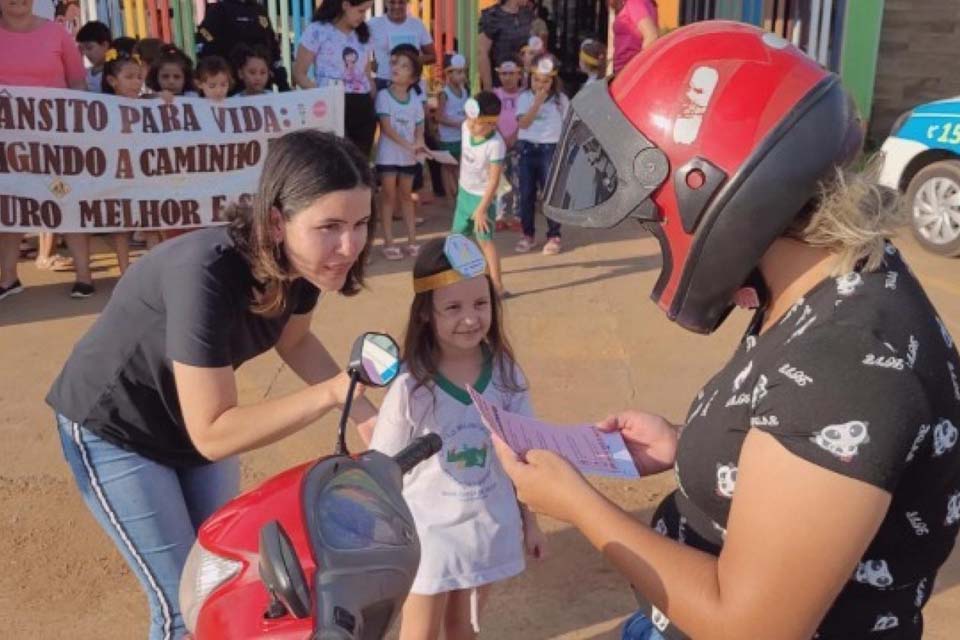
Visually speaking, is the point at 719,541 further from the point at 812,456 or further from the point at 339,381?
the point at 339,381

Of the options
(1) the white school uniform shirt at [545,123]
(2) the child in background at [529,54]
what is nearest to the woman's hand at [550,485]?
(1) the white school uniform shirt at [545,123]

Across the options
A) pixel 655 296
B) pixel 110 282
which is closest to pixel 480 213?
pixel 110 282

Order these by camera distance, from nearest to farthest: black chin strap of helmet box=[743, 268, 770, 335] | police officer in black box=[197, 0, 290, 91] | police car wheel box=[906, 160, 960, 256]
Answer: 1. black chin strap of helmet box=[743, 268, 770, 335]
2. police car wheel box=[906, 160, 960, 256]
3. police officer in black box=[197, 0, 290, 91]

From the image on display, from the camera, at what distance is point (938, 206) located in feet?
27.5

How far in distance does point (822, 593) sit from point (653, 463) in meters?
0.85

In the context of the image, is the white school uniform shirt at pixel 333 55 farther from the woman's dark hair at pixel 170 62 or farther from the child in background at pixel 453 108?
the child in background at pixel 453 108

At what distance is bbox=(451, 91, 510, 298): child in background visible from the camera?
7152 millimetres

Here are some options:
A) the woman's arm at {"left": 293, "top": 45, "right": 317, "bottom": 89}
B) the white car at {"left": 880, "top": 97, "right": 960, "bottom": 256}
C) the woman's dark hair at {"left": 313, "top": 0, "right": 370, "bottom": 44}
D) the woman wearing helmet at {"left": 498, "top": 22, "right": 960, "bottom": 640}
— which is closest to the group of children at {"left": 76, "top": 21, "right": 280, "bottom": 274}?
the woman's arm at {"left": 293, "top": 45, "right": 317, "bottom": 89}

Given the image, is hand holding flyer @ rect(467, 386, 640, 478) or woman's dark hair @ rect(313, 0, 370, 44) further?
woman's dark hair @ rect(313, 0, 370, 44)

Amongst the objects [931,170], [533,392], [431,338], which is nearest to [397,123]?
[533,392]

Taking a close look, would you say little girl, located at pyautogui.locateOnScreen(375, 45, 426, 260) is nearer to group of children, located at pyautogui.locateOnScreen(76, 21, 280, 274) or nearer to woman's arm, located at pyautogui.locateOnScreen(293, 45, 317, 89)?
woman's arm, located at pyautogui.locateOnScreen(293, 45, 317, 89)

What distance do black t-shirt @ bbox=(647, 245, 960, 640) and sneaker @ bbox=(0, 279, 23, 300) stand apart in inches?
257

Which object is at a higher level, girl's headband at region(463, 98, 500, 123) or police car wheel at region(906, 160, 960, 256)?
girl's headband at region(463, 98, 500, 123)

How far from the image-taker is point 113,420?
2699 millimetres
